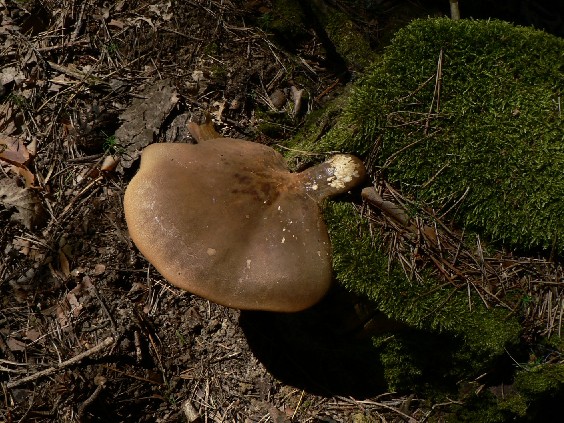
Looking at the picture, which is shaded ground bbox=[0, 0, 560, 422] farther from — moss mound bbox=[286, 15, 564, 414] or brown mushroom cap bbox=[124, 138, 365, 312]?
brown mushroom cap bbox=[124, 138, 365, 312]

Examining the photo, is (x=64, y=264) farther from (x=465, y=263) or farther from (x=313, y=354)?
(x=465, y=263)

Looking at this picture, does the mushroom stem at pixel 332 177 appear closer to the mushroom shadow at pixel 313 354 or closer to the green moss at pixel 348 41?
the mushroom shadow at pixel 313 354

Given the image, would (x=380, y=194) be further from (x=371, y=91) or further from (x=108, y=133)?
(x=108, y=133)

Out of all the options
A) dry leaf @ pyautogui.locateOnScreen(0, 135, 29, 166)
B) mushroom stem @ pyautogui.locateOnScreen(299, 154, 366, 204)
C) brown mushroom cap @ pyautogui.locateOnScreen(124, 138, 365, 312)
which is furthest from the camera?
dry leaf @ pyautogui.locateOnScreen(0, 135, 29, 166)

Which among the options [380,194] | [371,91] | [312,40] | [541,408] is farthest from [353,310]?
[312,40]

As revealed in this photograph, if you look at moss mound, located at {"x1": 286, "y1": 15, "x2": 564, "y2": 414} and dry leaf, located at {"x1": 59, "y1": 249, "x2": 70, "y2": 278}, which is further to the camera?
dry leaf, located at {"x1": 59, "y1": 249, "x2": 70, "y2": 278}

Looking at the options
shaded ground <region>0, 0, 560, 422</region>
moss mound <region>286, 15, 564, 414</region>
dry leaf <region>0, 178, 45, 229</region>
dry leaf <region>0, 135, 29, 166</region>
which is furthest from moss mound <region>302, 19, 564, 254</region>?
dry leaf <region>0, 135, 29, 166</region>
